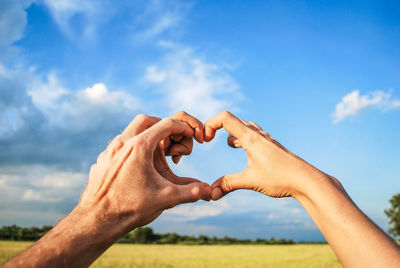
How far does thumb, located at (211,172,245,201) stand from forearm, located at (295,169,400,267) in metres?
0.72

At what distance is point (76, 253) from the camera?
85.8 inches

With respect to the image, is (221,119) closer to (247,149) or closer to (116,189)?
(247,149)

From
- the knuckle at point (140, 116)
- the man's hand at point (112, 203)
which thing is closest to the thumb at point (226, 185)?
the man's hand at point (112, 203)

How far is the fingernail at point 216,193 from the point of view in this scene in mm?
3283

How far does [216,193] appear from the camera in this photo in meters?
3.29

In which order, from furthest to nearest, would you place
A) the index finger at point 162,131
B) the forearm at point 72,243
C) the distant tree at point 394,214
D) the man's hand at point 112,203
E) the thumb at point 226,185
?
the distant tree at point 394,214
the thumb at point 226,185
the index finger at point 162,131
the man's hand at point 112,203
the forearm at point 72,243

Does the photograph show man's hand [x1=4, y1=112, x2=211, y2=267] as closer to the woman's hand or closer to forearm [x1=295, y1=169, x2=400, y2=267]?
the woman's hand

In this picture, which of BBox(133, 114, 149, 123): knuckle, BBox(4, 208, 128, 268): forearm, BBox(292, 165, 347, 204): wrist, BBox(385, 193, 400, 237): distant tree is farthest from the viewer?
BBox(385, 193, 400, 237): distant tree

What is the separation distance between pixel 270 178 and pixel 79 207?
179 centimetres

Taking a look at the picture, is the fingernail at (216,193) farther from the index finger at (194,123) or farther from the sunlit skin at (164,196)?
the index finger at (194,123)

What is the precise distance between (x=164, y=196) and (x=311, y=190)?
131 cm

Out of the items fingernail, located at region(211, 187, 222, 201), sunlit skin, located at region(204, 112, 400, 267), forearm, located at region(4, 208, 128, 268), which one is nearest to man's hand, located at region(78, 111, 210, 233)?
forearm, located at region(4, 208, 128, 268)

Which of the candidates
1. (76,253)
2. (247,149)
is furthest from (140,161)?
(247,149)

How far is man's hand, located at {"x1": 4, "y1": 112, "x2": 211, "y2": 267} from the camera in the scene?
2154 millimetres
